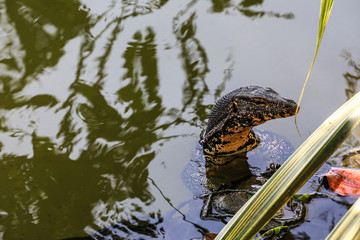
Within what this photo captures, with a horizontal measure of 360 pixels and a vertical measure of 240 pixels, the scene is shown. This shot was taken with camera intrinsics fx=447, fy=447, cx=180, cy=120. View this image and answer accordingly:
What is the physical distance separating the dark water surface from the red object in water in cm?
9

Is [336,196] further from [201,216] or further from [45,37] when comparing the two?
[45,37]

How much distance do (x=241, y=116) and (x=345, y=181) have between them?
34.9 inches

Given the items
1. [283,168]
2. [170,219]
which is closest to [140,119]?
[170,219]

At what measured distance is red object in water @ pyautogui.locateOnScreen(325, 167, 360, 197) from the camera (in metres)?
2.88

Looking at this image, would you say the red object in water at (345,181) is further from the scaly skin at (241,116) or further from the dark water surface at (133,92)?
the scaly skin at (241,116)

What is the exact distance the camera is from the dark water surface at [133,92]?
3193mm

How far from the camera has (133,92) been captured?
4.14m

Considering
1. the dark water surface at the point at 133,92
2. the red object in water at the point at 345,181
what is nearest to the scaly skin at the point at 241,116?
the dark water surface at the point at 133,92

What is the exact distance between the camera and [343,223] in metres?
0.94

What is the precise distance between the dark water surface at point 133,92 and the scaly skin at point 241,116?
0.24 m

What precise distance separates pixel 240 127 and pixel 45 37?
2581 millimetres

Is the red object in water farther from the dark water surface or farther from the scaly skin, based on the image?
the scaly skin

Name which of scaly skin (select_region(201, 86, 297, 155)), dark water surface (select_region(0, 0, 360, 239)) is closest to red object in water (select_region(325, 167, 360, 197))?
dark water surface (select_region(0, 0, 360, 239))

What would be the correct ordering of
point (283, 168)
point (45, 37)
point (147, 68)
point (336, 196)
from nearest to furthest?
point (283, 168) → point (336, 196) → point (147, 68) → point (45, 37)
